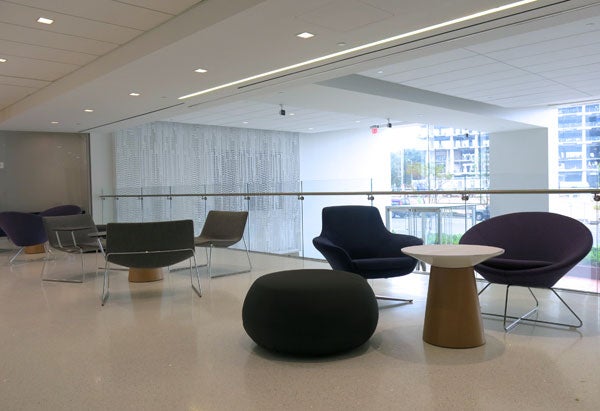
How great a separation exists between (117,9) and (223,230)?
112 inches

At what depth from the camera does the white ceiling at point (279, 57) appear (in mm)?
4238

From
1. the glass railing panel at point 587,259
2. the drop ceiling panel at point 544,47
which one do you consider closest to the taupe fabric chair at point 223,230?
the glass railing panel at point 587,259

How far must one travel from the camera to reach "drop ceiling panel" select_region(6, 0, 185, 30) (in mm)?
4309

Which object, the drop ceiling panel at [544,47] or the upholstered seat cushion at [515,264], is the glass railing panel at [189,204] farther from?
the upholstered seat cushion at [515,264]

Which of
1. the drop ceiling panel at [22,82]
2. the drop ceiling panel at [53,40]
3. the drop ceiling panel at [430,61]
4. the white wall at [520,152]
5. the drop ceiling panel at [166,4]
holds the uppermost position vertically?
the drop ceiling panel at [430,61]

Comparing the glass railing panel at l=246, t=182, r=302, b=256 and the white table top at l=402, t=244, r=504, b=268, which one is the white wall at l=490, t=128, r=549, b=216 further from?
the white table top at l=402, t=244, r=504, b=268

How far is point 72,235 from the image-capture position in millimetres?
5961

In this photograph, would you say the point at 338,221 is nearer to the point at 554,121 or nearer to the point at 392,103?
the point at 392,103

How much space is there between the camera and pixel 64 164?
36.3 feet

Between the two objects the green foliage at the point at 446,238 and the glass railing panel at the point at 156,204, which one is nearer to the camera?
the green foliage at the point at 446,238

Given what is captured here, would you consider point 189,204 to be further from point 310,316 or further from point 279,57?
point 310,316

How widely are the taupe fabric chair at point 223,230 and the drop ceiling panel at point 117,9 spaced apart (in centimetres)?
241

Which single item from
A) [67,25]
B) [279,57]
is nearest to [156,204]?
[67,25]

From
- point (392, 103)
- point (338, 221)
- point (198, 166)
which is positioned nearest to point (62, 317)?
point (338, 221)
